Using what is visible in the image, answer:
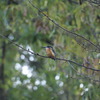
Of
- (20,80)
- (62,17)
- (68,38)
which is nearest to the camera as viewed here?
(68,38)

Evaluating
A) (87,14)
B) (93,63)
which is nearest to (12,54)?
(87,14)

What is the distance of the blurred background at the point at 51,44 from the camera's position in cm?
643

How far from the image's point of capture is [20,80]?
12.9 m

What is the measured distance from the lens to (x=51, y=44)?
954cm

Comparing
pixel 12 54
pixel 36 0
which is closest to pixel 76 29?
pixel 36 0

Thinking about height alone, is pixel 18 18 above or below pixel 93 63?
above

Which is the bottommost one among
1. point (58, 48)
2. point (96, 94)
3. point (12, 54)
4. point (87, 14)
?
point (96, 94)

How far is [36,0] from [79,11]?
3.34 feet

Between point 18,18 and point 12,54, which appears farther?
point 12,54

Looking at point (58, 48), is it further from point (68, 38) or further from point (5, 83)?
point (5, 83)

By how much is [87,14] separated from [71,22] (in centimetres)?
102

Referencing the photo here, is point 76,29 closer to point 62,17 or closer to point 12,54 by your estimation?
point 62,17

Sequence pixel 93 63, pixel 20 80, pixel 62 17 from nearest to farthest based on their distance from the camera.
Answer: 1. pixel 93 63
2. pixel 62 17
3. pixel 20 80

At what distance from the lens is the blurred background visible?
6.43 meters
